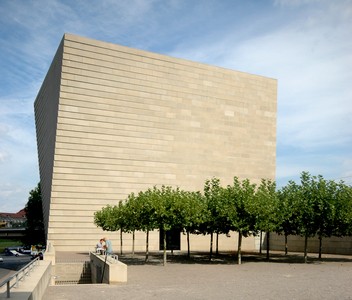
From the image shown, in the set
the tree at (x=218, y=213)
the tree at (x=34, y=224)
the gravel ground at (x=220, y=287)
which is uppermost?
the tree at (x=218, y=213)

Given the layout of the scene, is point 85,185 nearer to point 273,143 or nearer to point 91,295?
point 273,143

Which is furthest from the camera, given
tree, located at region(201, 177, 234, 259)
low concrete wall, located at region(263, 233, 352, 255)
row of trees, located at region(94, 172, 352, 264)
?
low concrete wall, located at region(263, 233, 352, 255)

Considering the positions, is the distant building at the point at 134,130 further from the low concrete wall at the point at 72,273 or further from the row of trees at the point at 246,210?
the low concrete wall at the point at 72,273

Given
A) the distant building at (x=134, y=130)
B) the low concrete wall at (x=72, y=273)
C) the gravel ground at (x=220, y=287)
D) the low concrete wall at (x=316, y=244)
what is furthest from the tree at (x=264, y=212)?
the distant building at (x=134, y=130)

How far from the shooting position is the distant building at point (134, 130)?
151 feet

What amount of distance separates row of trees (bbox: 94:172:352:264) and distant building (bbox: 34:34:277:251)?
11.8m

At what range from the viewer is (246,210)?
29922 millimetres

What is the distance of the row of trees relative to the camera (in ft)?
96.2

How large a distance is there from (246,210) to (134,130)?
74.1 ft

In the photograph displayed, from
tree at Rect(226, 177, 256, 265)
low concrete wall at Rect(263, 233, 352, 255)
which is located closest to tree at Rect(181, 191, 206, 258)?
tree at Rect(226, 177, 256, 265)

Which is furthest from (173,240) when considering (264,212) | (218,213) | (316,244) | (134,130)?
(264,212)

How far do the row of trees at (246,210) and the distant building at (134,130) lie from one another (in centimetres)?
1180

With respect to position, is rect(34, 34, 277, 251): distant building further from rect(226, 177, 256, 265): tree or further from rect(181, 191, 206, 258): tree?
rect(226, 177, 256, 265): tree

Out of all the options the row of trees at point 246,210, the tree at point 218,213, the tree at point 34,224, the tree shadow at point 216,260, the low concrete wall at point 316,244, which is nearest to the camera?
the row of trees at point 246,210
